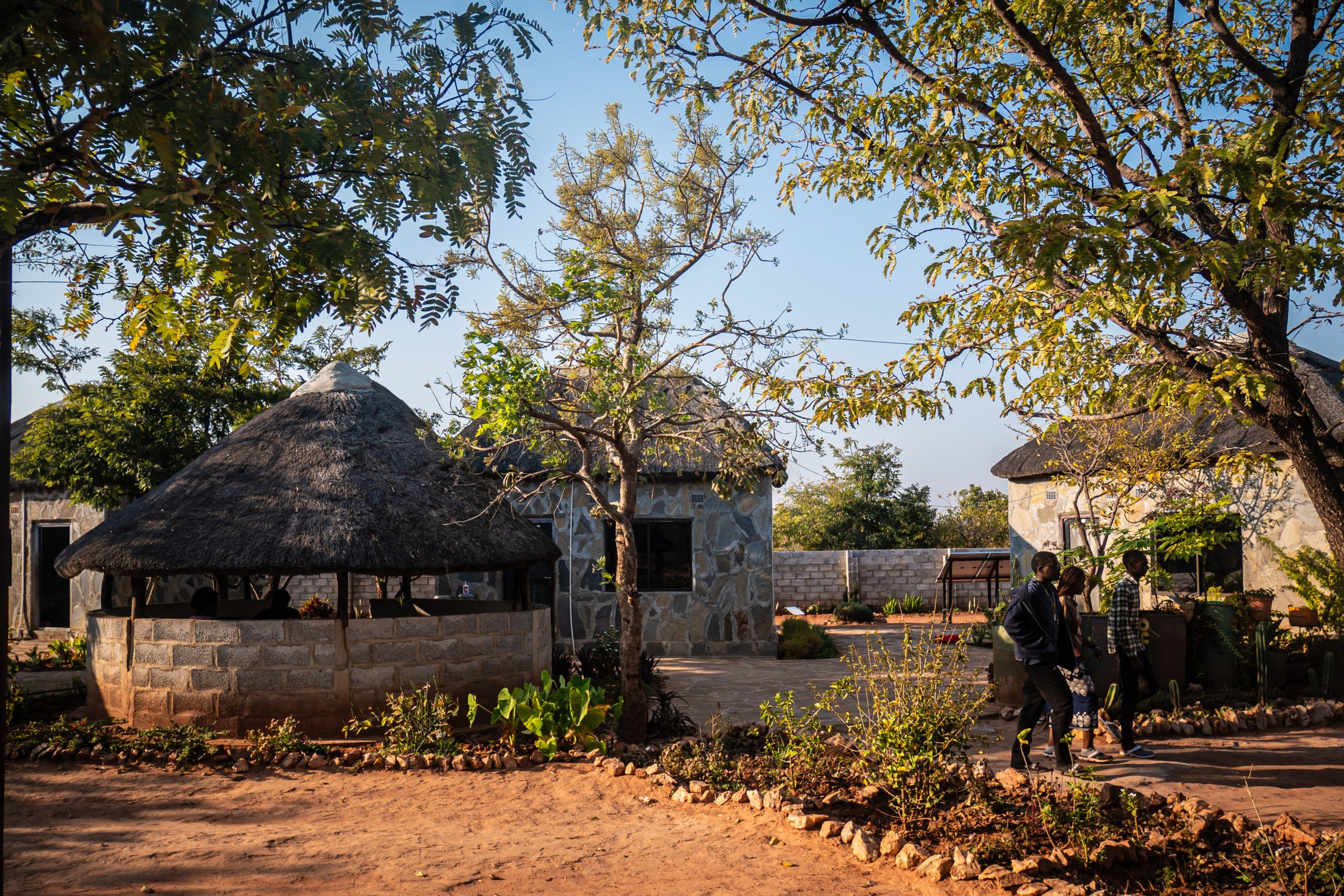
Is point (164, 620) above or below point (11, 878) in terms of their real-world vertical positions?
above

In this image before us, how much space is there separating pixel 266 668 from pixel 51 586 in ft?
35.9

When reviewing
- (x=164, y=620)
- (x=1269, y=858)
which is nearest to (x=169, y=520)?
(x=164, y=620)

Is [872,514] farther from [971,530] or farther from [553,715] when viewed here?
[553,715]

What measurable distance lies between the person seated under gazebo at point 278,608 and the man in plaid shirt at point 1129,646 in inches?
316

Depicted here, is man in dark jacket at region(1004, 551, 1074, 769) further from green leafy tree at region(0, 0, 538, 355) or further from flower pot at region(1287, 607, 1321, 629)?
flower pot at region(1287, 607, 1321, 629)

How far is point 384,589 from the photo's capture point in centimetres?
1288

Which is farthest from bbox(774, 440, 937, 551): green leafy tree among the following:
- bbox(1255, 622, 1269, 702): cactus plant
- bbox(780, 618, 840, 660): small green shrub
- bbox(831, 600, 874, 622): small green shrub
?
bbox(1255, 622, 1269, 702): cactus plant

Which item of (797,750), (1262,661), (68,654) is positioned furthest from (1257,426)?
(68,654)

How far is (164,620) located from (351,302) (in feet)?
18.0

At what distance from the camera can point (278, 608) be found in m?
10.5

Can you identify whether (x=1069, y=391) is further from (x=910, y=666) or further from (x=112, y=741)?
(x=112, y=741)

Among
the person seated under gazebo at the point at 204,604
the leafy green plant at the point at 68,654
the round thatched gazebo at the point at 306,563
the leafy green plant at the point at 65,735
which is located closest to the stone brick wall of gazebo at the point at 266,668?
the round thatched gazebo at the point at 306,563

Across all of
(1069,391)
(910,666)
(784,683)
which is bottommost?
(784,683)

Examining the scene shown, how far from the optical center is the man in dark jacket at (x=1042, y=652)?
21.7ft
